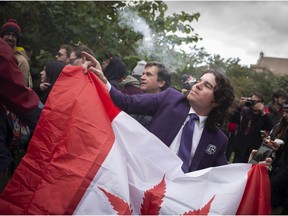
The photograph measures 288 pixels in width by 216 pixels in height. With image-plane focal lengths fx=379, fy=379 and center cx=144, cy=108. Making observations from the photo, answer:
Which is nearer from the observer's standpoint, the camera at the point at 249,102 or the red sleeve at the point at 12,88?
the red sleeve at the point at 12,88

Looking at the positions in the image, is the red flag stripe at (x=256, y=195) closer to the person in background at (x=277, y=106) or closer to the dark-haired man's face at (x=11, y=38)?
the dark-haired man's face at (x=11, y=38)

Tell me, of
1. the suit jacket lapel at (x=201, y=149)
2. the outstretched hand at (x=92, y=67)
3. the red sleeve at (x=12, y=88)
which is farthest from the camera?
the suit jacket lapel at (x=201, y=149)

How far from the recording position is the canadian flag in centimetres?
226

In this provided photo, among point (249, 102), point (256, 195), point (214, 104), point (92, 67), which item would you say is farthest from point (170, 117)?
point (249, 102)

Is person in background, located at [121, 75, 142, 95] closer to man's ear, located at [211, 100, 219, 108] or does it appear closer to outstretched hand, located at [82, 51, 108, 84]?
man's ear, located at [211, 100, 219, 108]

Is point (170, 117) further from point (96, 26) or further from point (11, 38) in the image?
point (96, 26)

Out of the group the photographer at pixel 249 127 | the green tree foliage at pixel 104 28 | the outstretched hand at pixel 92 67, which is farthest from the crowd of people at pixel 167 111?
the photographer at pixel 249 127

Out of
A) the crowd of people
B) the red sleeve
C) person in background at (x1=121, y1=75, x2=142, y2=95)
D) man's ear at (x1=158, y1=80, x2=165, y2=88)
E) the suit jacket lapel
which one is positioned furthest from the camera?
person in background at (x1=121, y1=75, x2=142, y2=95)

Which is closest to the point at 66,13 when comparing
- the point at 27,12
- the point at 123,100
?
the point at 27,12

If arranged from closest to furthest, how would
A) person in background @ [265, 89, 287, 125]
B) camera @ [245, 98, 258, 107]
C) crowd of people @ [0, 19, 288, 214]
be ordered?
crowd of people @ [0, 19, 288, 214]
camera @ [245, 98, 258, 107]
person in background @ [265, 89, 287, 125]

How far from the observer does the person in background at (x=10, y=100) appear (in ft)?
7.27

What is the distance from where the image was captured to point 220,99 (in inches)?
119

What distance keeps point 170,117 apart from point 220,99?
482 mm

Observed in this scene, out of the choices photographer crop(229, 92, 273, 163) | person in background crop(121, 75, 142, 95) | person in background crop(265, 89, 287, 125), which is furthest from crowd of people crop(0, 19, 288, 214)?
person in background crop(265, 89, 287, 125)
